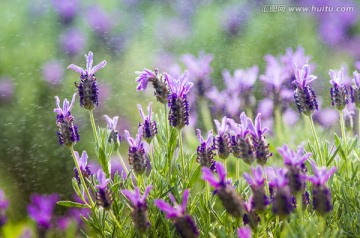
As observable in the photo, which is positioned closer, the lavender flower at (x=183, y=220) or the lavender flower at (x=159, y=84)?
the lavender flower at (x=183, y=220)

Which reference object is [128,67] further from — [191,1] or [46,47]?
[191,1]

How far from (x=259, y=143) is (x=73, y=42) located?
179 centimetres

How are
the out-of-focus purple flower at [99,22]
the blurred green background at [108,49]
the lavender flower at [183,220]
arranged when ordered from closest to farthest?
the lavender flower at [183,220], the blurred green background at [108,49], the out-of-focus purple flower at [99,22]

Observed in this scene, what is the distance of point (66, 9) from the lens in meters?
2.91

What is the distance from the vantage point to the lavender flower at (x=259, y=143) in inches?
37.3

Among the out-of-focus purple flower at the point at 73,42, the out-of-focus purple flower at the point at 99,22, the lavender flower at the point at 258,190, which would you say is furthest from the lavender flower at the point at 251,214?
the out-of-focus purple flower at the point at 99,22

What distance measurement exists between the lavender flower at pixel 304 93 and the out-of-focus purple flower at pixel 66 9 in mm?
2006

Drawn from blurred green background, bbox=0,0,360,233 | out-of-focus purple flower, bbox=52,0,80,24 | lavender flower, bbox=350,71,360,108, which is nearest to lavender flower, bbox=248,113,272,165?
lavender flower, bbox=350,71,360,108

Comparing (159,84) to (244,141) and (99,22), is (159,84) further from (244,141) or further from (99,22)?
(99,22)

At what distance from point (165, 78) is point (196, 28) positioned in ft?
5.98

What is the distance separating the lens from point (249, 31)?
271 cm

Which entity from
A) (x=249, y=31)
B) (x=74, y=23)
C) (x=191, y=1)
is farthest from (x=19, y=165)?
(x=191, y=1)

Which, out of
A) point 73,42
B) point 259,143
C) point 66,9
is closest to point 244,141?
point 259,143

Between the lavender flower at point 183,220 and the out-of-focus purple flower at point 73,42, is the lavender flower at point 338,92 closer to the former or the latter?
the lavender flower at point 183,220
